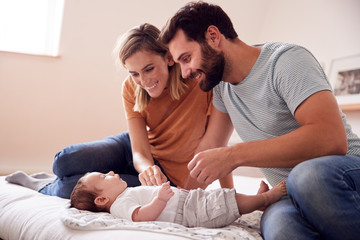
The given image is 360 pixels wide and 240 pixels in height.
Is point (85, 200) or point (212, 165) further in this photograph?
point (85, 200)

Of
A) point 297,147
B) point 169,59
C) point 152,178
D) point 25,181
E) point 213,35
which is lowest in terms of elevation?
point 25,181

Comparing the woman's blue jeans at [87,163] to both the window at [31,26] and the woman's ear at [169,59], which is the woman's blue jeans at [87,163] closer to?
the woman's ear at [169,59]

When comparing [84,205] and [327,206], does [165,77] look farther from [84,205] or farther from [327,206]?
[327,206]

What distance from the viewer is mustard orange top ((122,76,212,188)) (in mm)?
1730

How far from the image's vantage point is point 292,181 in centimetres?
95

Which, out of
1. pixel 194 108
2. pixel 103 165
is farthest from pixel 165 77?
pixel 103 165

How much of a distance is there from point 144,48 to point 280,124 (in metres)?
0.74

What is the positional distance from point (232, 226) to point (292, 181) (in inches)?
10.1

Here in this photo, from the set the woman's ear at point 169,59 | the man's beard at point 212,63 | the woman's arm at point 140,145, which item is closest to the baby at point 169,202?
the woman's arm at point 140,145

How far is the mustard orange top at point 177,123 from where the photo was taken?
173 centimetres

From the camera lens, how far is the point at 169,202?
3.82 ft

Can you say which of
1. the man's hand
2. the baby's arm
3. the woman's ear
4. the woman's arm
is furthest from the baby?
the woman's ear

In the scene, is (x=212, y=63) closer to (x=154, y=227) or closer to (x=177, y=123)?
(x=177, y=123)

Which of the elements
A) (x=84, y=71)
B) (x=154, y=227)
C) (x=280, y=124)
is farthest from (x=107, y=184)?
(x=84, y=71)
